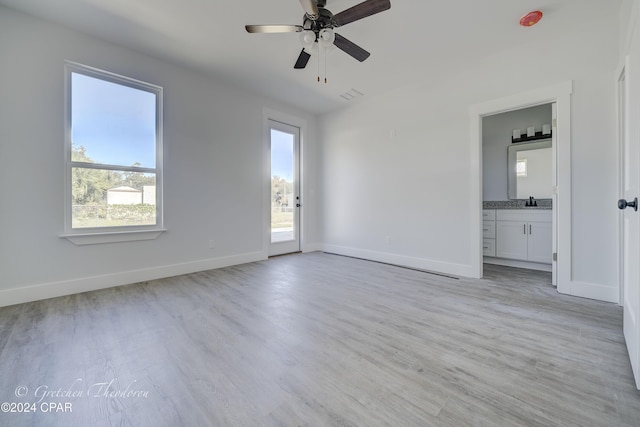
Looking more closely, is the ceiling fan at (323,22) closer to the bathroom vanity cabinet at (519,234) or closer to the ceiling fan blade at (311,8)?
the ceiling fan blade at (311,8)

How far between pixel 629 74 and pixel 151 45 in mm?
4351

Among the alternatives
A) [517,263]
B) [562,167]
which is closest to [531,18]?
[562,167]

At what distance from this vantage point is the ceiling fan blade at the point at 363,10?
1.89 metres

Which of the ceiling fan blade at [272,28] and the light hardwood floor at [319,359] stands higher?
the ceiling fan blade at [272,28]

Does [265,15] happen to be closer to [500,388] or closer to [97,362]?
[97,362]

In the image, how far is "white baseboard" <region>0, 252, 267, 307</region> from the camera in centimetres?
247

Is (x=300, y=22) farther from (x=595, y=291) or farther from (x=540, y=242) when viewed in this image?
(x=540, y=242)

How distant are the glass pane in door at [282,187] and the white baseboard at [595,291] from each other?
404 centimetres

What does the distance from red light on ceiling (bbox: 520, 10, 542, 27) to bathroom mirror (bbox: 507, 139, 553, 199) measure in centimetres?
226

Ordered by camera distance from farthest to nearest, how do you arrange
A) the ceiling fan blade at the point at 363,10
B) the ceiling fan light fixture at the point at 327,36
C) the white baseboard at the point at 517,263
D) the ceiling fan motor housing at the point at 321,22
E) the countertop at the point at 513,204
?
the countertop at the point at 513,204, the white baseboard at the point at 517,263, the ceiling fan light fixture at the point at 327,36, the ceiling fan motor housing at the point at 321,22, the ceiling fan blade at the point at 363,10

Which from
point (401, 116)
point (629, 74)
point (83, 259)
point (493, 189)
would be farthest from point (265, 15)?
point (493, 189)

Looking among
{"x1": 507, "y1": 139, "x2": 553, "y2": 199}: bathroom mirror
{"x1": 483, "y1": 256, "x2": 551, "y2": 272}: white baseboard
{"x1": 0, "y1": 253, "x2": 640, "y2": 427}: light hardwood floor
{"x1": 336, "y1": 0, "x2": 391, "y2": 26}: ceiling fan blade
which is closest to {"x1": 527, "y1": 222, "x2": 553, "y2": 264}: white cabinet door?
{"x1": 483, "y1": 256, "x2": 551, "y2": 272}: white baseboard

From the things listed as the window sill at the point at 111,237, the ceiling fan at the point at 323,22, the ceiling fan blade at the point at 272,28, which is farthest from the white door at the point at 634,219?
the window sill at the point at 111,237

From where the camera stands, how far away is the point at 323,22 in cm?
217
